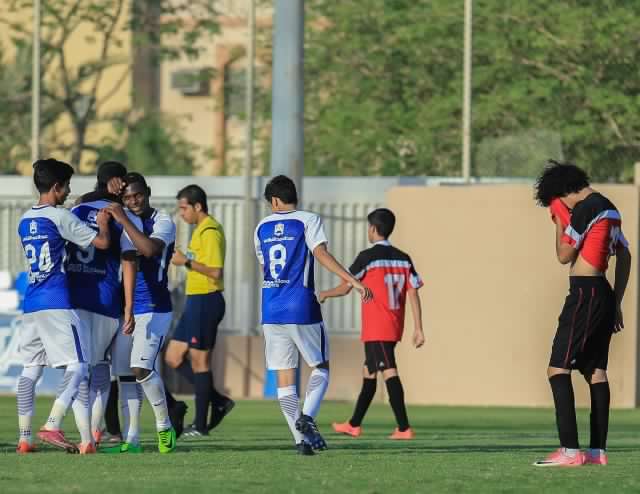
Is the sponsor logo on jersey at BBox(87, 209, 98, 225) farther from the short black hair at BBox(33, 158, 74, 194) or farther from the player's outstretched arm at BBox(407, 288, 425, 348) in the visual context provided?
the player's outstretched arm at BBox(407, 288, 425, 348)

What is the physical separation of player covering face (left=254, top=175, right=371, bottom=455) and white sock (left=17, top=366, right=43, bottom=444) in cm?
154

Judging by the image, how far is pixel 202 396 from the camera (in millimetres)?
15242

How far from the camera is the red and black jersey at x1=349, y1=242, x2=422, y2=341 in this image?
1545 cm

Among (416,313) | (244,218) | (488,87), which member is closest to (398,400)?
(416,313)

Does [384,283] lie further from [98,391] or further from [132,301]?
[132,301]

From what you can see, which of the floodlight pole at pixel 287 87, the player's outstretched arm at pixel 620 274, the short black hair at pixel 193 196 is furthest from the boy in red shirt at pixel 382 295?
the floodlight pole at pixel 287 87

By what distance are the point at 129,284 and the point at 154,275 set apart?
493 mm

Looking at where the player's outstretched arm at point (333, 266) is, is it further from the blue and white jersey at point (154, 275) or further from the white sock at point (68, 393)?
the white sock at point (68, 393)

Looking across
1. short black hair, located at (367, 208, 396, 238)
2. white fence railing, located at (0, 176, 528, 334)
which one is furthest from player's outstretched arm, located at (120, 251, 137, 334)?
white fence railing, located at (0, 176, 528, 334)

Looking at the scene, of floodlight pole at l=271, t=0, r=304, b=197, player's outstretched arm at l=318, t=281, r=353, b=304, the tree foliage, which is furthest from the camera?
the tree foliage

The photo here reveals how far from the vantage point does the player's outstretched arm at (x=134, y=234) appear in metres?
12.2

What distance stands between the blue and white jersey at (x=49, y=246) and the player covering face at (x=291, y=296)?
3.87 feet

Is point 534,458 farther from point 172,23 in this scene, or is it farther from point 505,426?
point 172,23

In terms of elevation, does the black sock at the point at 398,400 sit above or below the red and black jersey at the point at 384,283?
below
